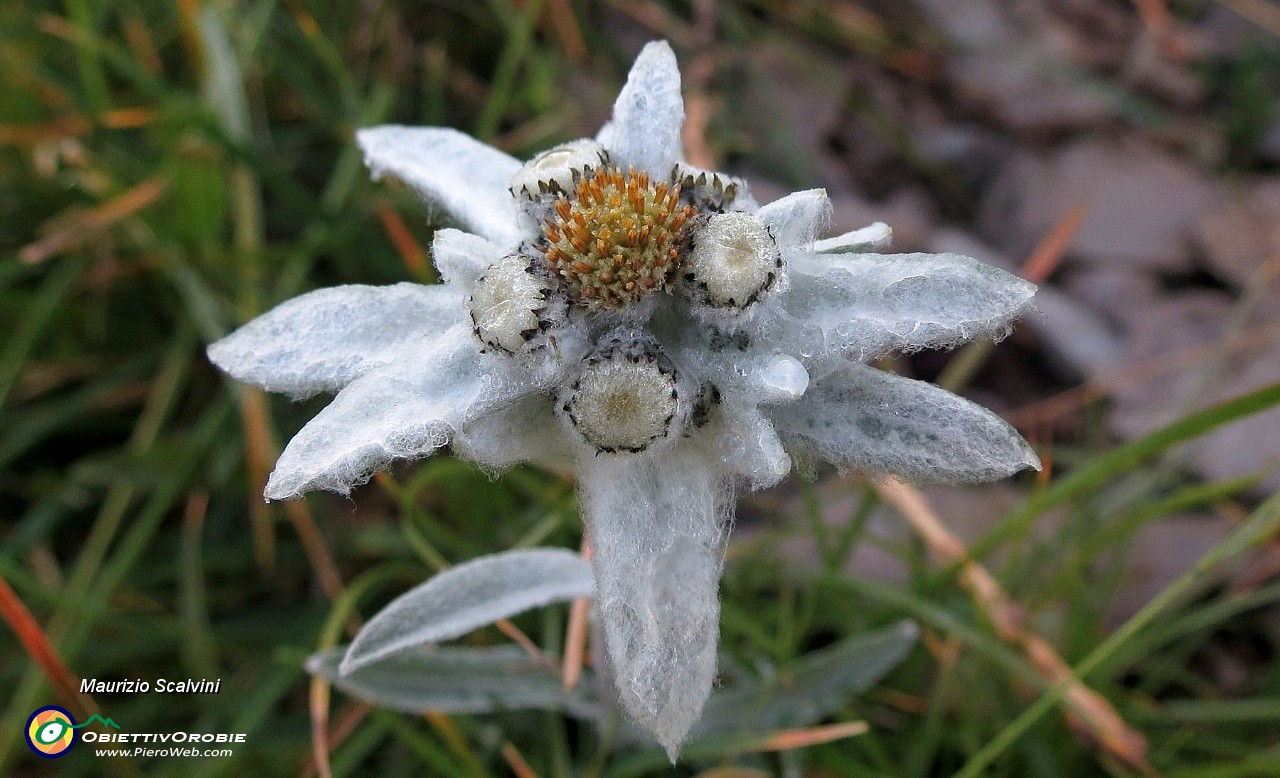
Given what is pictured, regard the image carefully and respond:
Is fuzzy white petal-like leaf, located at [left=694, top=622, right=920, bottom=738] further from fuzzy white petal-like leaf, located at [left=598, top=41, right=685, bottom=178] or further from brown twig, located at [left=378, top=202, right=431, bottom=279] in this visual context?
brown twig, located at [left=378, top=202, right=431, bottom=279]

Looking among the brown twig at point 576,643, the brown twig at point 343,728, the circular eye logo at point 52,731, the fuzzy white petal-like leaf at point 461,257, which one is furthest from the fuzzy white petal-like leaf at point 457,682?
the fuzzy white petal-like leaf at point 461,257

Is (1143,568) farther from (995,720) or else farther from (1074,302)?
(1074,302)

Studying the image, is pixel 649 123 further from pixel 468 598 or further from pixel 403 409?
pixel 468 598

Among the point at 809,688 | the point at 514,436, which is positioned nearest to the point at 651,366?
the point at 514,436

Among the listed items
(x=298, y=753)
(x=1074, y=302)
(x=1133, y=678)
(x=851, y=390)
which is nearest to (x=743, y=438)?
(x=851, y=390)

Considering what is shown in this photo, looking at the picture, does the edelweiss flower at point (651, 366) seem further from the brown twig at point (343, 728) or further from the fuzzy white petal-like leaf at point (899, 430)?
the brown twig at point (343, 728)

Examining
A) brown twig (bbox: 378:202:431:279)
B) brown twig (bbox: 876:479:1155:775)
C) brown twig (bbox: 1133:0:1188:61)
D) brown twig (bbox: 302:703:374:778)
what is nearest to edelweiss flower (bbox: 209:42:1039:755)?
brown twig (bbox: 876:479:1155:775)

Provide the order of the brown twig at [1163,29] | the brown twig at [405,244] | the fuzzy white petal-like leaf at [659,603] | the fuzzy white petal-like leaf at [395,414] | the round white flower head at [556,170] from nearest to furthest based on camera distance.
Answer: the fuzzy white petal-like leaf at [395,414] → the fuzzy white petal-like leaf at [659,603] → the round white flower head at [556,170] → the brown twig at [405,244] → the brown twig at [1163,29]
